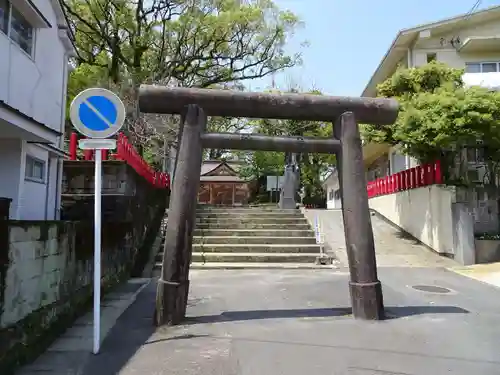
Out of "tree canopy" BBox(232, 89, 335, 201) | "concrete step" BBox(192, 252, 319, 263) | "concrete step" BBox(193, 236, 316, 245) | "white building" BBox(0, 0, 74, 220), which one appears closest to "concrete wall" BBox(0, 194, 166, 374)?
"white building" BBox(0, 0, 74, 220)

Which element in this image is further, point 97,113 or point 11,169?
point 11,169

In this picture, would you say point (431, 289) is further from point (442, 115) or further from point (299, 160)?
point (299, 160)

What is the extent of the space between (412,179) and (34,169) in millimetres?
12526

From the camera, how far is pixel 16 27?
7.76 m

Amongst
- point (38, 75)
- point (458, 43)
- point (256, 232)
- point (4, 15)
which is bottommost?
point (256, 232)

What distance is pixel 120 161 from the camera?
988 cm

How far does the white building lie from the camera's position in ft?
23.6

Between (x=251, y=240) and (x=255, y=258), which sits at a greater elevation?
(x=251, y=240)

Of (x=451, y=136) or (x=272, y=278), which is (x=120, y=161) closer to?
(x=272, y=278)

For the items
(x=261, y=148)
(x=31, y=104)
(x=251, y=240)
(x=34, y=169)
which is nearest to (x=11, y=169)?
(x=34, y=169)

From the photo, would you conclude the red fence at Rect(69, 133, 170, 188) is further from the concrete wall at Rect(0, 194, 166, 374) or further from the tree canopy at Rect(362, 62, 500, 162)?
the tree canopy at Rect(362, 62, 500, 162)

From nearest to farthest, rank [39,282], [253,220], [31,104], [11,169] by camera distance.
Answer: [39,282] < [11,169] < [31,104] < [253,220]

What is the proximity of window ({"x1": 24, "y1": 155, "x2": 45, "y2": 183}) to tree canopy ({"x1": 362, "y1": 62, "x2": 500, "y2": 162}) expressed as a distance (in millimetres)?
9787

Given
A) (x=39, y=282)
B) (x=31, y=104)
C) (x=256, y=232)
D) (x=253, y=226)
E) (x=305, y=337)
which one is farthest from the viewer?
(x=253, y=226)
